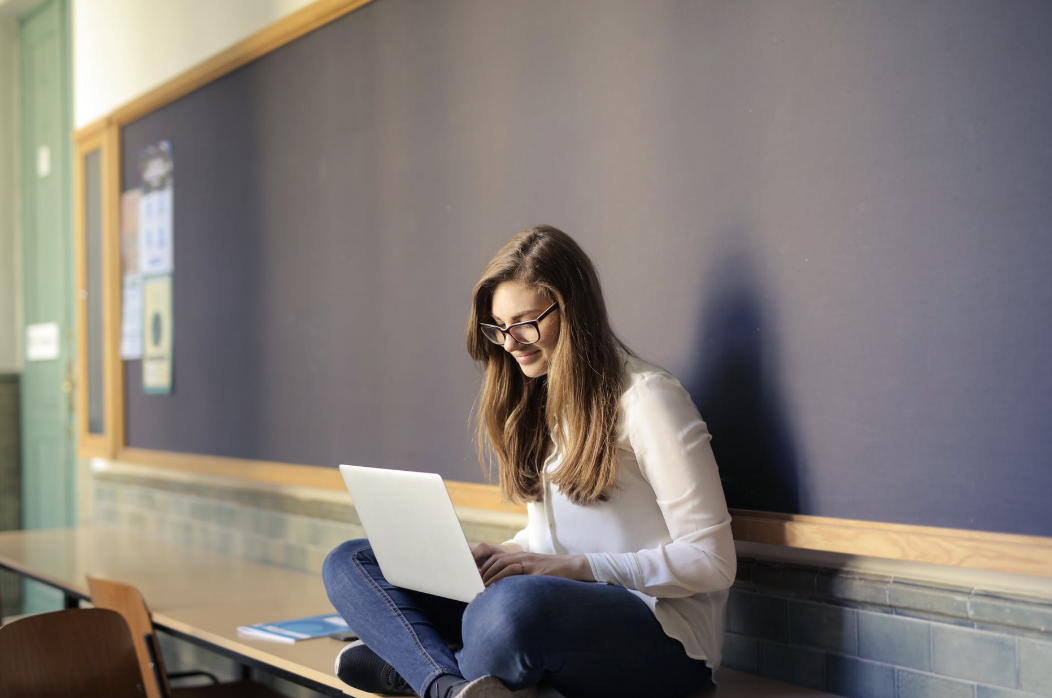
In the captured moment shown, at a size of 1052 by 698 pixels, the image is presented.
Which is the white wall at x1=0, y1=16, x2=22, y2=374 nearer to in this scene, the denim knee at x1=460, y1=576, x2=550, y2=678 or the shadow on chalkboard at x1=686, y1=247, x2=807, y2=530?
the shadow on chalkboard at x1=686, y1=247, x2=807, y2=530

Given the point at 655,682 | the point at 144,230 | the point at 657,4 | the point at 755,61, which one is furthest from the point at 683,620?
the point at 144,230

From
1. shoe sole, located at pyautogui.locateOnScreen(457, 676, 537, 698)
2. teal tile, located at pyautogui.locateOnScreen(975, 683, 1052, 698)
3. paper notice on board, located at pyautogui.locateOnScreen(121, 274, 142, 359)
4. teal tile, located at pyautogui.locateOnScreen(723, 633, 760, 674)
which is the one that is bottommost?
teal tile, located at pyautogui.locateOnScreen(723, 633, 760, 674)

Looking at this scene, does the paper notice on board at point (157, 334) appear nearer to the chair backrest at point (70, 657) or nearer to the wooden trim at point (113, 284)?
the wooden trim at point (113, 284)

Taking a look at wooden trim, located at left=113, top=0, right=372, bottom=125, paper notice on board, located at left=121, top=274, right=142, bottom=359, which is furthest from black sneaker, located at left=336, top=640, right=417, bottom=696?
paper notice on board, located at left=121, top=274, right=142, bottom=359

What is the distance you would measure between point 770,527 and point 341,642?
3.29 feet

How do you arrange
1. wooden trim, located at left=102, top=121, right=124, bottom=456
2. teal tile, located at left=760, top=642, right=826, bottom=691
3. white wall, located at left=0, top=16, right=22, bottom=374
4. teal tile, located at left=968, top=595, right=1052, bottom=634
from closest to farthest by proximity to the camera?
teal tile, located at left=968, top=595, right=1052, bottom=634 → teal tile, located at left=760, top=642, right=826, bottom=691 → wooden trim, located at left=102, top=121, right=124, bottom=456 → white wall, located at left=0, top=16, right=22, bottom=374

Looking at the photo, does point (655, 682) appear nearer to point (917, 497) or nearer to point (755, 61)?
point (917, 497)

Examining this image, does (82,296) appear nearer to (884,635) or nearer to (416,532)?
(416,532)

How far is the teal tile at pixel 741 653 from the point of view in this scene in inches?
79.0

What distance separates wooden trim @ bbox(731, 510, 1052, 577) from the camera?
1556mm

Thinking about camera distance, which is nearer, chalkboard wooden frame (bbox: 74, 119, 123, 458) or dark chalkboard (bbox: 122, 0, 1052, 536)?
dark chalkboard (bbox: 122, 0, 1052, 536)

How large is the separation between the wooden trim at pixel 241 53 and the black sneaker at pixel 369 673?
78.5 inches

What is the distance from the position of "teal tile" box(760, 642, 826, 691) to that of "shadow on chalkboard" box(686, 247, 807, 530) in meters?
0.26

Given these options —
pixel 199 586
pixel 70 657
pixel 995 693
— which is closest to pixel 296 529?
pixel 199 586
